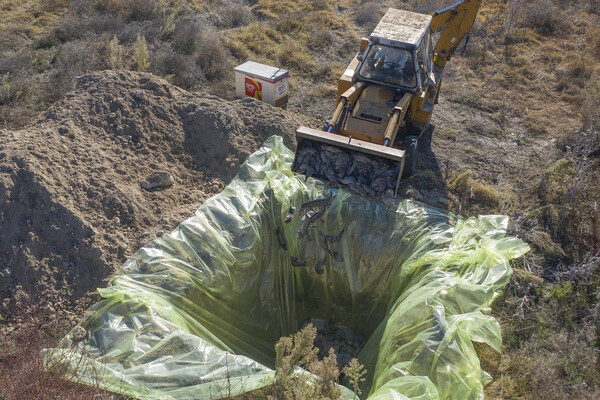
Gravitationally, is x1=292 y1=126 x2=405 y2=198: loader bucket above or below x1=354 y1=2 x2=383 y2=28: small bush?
above

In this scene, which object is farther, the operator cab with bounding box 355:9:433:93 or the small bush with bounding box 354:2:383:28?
the small bush with bounding box 354:2:383:28

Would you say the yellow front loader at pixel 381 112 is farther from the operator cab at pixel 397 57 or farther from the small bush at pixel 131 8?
the small bush at pixel 131 8

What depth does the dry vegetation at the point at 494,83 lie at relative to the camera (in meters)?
4.63

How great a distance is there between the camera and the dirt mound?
436cm

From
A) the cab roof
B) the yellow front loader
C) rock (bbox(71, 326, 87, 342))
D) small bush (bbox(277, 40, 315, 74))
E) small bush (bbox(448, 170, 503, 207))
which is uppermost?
the cab roof

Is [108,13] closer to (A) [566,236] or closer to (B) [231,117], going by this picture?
(B) [231,117]

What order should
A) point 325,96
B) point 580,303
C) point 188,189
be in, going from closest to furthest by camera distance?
1. point 580,303
2. point 188,189
3. point 325,96

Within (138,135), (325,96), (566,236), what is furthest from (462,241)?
(325,96)

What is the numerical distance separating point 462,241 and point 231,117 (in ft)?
11.5

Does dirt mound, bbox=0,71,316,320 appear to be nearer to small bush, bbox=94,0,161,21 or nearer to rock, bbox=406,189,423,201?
rock, bbox=406,189,423,201

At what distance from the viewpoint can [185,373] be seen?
132 inches

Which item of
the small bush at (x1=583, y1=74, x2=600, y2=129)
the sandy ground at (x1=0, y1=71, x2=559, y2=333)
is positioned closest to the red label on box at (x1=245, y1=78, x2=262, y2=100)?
the sandy ground at (x1=0, y1=71, x2=559, y2=333)

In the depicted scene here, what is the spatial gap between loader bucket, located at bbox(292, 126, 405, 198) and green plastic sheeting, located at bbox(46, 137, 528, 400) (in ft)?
0.47

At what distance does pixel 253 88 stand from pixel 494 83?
190 inches
